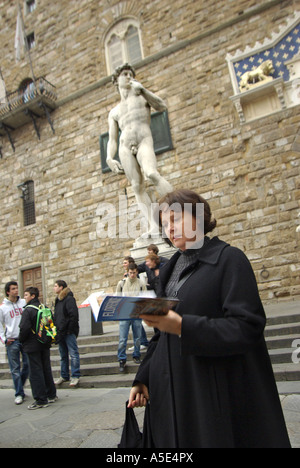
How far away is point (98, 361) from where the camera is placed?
4.78 metres

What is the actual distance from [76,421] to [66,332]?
161 cm

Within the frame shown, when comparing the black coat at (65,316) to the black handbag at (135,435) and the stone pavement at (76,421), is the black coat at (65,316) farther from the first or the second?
the black handbag at (135,435)

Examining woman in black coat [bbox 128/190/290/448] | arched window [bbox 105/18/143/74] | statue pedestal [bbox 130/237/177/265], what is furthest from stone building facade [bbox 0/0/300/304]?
woman in black coat [bbox 128/190/290/448]

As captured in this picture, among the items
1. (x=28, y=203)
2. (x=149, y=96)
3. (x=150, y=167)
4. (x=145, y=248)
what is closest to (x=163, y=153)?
(x=149, y=96)

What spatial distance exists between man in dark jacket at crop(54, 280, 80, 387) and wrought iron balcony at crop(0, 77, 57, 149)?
322 inches

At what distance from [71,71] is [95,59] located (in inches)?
38.2

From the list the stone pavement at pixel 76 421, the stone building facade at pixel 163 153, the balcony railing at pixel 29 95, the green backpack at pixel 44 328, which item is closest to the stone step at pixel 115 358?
the stone pavement at pixel 76 421

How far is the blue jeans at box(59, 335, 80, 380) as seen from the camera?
14.0 ft

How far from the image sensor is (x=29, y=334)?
382 cm

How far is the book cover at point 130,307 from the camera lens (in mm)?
987

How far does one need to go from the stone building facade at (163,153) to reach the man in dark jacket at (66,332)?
174 inches

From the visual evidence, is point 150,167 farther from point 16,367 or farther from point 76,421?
point 76,421

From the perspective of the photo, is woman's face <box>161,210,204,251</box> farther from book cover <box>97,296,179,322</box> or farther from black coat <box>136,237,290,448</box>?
book cover <box>97,296,179,322</box>

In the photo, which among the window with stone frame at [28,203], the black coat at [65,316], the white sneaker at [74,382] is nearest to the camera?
the white sneaker at [74,382]
